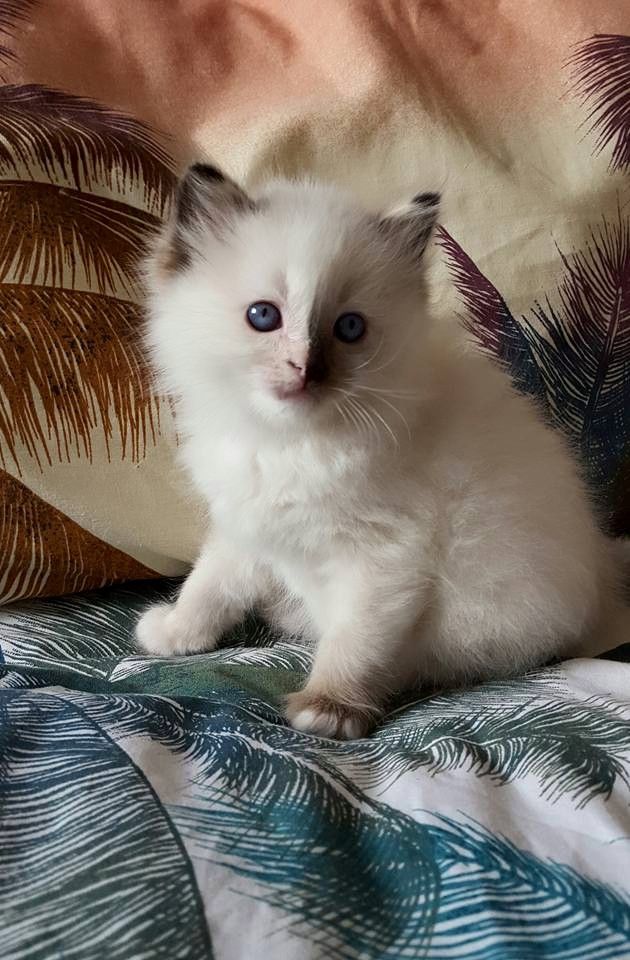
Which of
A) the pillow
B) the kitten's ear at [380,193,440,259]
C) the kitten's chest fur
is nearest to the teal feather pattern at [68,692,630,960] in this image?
the kitten's chest fur

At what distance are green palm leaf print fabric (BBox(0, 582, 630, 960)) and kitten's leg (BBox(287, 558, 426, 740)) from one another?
2.3 inches

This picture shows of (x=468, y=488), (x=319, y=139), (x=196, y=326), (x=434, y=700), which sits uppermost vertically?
(x=319, y=139)

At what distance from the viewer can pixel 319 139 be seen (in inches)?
51.8

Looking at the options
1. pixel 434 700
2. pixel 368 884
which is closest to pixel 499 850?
pixel 368 884

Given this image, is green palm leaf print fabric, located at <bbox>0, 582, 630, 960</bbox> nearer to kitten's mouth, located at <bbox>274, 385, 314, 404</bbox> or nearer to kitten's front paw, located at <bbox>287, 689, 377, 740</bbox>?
kitten's front paw, located at <bbox>287, 689, 377, 740</bbox>

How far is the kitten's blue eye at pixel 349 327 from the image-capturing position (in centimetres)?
96

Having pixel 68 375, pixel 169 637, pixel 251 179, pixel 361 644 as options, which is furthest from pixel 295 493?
pixel 251 179

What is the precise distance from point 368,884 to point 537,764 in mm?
228

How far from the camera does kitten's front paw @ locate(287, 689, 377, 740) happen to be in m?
0.93

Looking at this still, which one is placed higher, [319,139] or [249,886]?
[319,139]

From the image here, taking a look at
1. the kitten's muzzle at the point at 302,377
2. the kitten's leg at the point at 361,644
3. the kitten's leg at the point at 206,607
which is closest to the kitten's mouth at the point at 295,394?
the kitten's muzzle at the point at 302,377

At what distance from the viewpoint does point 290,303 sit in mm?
922

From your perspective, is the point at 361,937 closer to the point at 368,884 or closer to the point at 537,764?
the point at 368,884

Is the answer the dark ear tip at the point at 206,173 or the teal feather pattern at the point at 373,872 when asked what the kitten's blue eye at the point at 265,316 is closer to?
the dark ear tip at the point at 206,173
